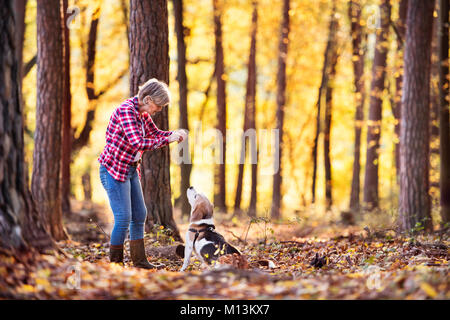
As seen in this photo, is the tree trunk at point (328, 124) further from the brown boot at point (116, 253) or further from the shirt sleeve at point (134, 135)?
the shirt sleeve at point (134, 135)

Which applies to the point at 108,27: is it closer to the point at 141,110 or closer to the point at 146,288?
the point at 141,110

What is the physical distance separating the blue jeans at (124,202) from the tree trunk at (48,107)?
4470 millimetres

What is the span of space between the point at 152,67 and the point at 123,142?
118 inches

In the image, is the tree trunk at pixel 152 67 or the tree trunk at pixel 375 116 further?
the tree trunk at pixel 375 116

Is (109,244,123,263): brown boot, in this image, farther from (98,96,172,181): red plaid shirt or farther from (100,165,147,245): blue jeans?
(98,96,172,181): red plaid shirt

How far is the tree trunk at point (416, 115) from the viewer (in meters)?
10.0

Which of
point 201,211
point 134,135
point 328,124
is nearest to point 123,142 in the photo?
point 134,135

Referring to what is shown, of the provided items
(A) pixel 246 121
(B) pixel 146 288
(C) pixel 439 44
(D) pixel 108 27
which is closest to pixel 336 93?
(A) pixel 246 121

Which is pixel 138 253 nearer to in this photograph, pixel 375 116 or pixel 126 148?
pixel 126 148

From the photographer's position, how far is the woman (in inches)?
229

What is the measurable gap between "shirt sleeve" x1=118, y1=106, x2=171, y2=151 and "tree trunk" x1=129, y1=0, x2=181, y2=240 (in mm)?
2632

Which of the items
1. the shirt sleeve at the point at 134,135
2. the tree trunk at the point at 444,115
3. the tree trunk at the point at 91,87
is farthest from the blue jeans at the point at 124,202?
the tree trunk at the point at 91,87
